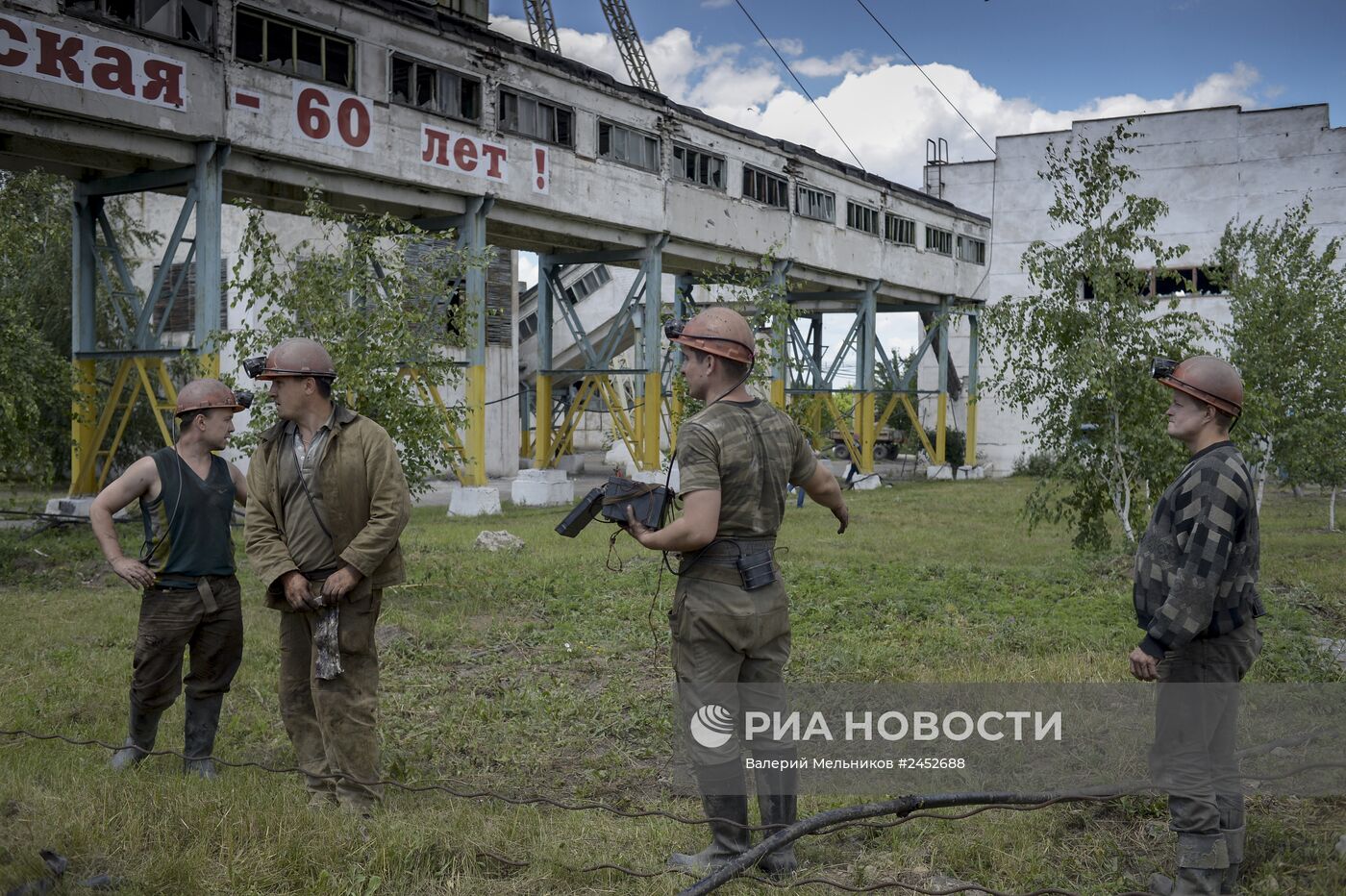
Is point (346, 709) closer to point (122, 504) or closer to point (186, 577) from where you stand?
point (186, 577)

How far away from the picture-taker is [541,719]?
22.8 feet

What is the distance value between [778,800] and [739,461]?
4.38 feet

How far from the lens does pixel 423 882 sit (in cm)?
430

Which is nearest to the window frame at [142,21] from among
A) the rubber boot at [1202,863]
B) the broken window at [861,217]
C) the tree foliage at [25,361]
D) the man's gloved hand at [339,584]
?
the tree foliage at [25,361]

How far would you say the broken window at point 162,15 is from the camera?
44.9ft

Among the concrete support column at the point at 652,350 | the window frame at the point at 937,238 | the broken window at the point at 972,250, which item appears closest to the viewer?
the concrete support column at the point at 652,350

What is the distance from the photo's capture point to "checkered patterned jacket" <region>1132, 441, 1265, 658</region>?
4.11 m

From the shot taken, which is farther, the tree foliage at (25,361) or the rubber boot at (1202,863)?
the tree foliage at (25,361)

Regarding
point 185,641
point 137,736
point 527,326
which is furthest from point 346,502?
point 527,326

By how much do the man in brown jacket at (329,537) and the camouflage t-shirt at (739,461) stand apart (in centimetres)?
148

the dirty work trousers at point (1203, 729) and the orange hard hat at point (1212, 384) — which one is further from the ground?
the orange hard hat at point (1212, 384)

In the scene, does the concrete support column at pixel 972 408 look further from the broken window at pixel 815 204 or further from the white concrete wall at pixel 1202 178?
the broken window at pixel 815 204

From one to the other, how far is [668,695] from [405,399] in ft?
15.4

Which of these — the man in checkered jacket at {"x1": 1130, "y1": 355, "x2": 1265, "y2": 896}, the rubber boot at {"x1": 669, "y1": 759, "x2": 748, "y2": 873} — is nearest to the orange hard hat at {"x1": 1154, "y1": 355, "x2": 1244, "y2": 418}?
the man in checkered jacket at {"x1": 1130, "y1": 355, "x2": 1265, "y2": 896}
